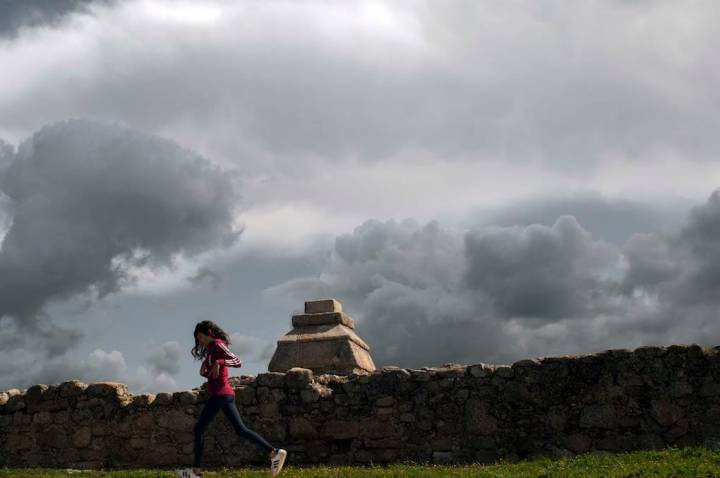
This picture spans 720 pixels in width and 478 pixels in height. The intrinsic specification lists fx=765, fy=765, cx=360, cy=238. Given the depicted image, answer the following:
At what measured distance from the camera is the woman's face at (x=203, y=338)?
975cm

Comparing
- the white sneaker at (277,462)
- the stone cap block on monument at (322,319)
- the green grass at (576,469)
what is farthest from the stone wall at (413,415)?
the stone cap block on monument at (322,319)

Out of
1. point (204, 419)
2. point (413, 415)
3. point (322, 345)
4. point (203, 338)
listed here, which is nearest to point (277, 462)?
point (204, 419)

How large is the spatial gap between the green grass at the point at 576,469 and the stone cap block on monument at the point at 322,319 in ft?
18.4

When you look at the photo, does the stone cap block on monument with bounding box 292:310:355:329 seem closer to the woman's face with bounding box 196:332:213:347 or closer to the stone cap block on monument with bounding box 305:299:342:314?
the stone cap block on monument with bounding box 305:299:342:314

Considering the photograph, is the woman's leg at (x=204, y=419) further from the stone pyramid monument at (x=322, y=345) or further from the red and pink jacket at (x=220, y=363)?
the stone pyramid monument at (x=322, y=345)

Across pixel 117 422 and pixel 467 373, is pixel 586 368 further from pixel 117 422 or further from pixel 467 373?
pixel 117 422

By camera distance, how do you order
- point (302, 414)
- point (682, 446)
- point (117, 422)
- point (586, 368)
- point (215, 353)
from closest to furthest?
point (215, 353) < point (682, 446) < point (586, 368) < point (302, 414) < point (117, 422)

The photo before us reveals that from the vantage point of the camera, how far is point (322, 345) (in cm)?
1547

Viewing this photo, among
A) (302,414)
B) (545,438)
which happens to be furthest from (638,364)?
(302,414)

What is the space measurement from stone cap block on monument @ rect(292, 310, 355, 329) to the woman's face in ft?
20.8

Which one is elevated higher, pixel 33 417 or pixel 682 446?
pixel 33 417

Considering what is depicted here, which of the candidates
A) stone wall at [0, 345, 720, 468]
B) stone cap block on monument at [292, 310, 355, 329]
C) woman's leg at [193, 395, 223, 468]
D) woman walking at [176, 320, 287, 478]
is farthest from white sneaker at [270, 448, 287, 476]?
stone cap block on monument at [292, 310, 355, 329]

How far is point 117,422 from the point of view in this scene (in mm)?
13008

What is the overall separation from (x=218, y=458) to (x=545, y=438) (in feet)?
17.0
